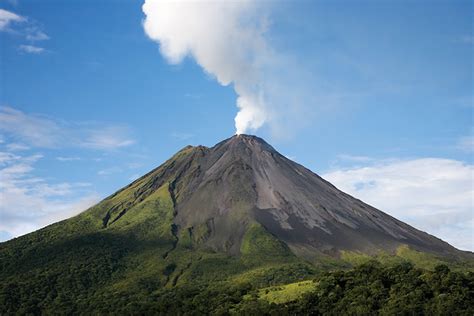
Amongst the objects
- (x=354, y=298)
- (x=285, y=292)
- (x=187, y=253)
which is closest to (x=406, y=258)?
Result: (x=187, y=253)

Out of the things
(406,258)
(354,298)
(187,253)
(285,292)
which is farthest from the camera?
(406,258)

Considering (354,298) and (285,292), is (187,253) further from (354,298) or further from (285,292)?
(354,298)

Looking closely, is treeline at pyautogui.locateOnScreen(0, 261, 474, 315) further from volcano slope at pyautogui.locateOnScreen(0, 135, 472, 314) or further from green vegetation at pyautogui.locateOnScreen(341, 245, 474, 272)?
green vegetation at pyautogui.locateOnScreen(341, 245, 474, 272)

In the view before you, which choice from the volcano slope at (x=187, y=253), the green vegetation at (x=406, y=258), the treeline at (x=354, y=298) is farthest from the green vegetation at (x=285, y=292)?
the green vegetation at (x=406, y=258)

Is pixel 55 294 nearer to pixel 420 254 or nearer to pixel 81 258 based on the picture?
pixel 81 258

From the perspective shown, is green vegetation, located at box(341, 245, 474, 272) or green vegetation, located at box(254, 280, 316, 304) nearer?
green vegetation, located at box(254, 280, 316, 304)

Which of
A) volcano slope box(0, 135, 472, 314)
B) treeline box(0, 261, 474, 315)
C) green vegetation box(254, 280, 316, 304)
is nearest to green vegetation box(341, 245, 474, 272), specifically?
volcano slope box(0, 135, 472, 314)

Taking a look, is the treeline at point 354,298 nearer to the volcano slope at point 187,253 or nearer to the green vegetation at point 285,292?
the green vegetation at point 285,292

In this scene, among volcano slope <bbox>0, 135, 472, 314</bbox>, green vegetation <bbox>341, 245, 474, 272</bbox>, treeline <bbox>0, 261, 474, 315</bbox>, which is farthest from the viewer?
green vegetation <bbox>341, 245, 474, 272</bbox>
